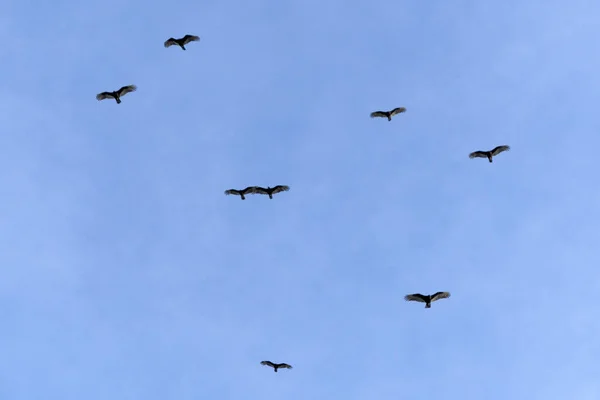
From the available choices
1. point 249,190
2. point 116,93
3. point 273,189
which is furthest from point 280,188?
point 116,93

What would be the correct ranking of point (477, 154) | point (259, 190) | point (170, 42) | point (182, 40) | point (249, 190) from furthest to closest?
point (249, 190) < point (259, 190) < point (477, 154) < point (170, 42) < point (182, 40)

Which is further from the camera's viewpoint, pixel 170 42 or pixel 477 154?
pixel 477 154

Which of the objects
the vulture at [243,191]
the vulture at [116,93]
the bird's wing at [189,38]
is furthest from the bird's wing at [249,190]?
the bird's wing at [189,38]

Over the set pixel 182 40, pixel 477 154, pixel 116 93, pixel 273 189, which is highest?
pixel 182 40

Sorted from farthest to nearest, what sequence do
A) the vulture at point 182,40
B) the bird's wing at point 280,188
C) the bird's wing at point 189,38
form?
the bird's wing at point 280,188, the vulture at point 182,40, the bird's wing at point 189,38

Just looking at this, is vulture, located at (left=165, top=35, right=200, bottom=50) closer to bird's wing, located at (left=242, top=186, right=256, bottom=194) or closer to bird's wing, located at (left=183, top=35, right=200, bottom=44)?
bird's wing, located at (left=183, top=35, right=200, bottom=44)

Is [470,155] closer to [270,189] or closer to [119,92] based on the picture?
[270,189]

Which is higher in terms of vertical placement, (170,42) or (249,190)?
(170,42)

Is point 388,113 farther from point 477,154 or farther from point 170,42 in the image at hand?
point 170,42

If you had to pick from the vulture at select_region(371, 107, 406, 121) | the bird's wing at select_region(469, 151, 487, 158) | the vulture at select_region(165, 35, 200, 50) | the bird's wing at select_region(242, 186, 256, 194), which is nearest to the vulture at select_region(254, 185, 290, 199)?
the bird's wing at select_region(242, 186, 256, 194)

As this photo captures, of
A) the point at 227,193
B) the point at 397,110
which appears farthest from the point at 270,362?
the point at 397,110

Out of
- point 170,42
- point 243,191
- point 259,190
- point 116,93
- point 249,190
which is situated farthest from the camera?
point 243,191

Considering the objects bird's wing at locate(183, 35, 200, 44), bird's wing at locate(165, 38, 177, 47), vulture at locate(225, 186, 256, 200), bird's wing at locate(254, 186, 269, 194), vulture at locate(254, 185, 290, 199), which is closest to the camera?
bird's wing at locate(183, 35, 200, 44)

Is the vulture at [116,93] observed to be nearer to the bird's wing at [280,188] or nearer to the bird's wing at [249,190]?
the bird's wing at [249,190]
